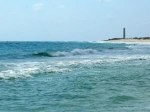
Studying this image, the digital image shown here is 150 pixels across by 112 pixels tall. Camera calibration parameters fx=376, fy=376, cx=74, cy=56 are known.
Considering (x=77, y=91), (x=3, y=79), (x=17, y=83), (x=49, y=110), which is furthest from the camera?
(x=3, y=79)

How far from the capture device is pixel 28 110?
32.0 feet

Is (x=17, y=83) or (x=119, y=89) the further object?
(x=17, y=83)

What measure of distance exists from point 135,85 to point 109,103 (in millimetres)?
4014

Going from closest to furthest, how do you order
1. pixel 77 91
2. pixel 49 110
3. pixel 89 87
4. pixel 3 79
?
pixel 49 110, pixel 77 91, pixel 89 87, pixel 3 79

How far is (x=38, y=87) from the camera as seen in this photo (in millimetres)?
13664

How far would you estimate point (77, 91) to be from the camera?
1265 cm

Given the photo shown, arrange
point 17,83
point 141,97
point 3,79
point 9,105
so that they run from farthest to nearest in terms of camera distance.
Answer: point 3,79 < point 17,83 < point 141,97 < point 9,105

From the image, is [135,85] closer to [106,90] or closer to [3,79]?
[106,90]

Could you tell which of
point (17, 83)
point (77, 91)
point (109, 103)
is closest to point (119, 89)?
point (77, 91)

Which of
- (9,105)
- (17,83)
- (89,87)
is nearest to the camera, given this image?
(9,105)

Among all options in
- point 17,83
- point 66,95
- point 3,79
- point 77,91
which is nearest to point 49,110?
point 66,95

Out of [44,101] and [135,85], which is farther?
[135,85]

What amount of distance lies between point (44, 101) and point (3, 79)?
5307mm

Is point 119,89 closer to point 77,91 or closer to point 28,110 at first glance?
point 77,91
